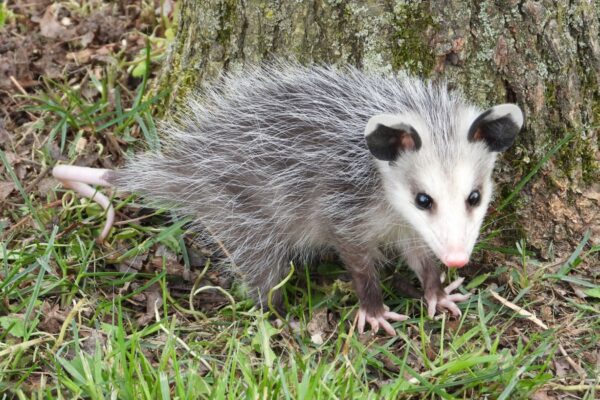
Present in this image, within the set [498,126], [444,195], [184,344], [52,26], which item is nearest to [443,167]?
[444,195]

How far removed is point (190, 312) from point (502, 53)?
1.42 m

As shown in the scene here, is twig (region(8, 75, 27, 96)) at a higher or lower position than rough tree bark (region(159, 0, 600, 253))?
lower

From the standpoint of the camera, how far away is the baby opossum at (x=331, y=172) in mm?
2533

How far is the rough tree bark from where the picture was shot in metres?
2.82

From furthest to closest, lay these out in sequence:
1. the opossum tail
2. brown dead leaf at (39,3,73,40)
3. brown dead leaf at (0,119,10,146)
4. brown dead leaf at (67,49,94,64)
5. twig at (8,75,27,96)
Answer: brown dead leaf at (39,3,73,40)
brown dead leaf at (67,49,94,64)
twig at (8,75,27,96)
brown dead leaf at (0,119,10,146)
the opossum tail

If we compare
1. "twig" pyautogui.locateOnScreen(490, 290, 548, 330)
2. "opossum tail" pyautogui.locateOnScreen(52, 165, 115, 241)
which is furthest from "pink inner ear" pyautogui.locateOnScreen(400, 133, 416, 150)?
"opossum tail" pyautogui.locateOnScreen(52, 165, 115, 241)

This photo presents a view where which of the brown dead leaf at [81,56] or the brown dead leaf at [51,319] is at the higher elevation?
the brown dead leaf at [81,56]

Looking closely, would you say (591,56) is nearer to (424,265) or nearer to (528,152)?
(528,152)

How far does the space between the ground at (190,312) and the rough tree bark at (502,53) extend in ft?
0.47

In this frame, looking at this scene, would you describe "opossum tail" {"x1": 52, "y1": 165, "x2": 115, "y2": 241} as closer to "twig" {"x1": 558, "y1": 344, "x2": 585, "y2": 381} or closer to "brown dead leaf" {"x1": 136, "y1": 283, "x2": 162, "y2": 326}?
"brown dead leaf" {"x1": 136, "y1": 283, "x2": 162, "y2": 326}

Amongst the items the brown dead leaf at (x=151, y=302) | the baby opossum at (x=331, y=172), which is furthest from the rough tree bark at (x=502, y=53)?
the brown dead leaf at (x=151, y=302)

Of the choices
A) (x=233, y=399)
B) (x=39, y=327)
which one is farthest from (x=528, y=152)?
(x=39, y=327)

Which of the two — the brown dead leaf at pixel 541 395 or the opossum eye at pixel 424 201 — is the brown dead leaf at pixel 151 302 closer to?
the opossum eye at pixel 424 201

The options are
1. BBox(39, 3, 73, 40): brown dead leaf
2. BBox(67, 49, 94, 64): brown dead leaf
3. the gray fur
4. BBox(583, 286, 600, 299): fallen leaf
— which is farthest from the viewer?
BBox(39, 3, 73, 40): brown dead leaf
